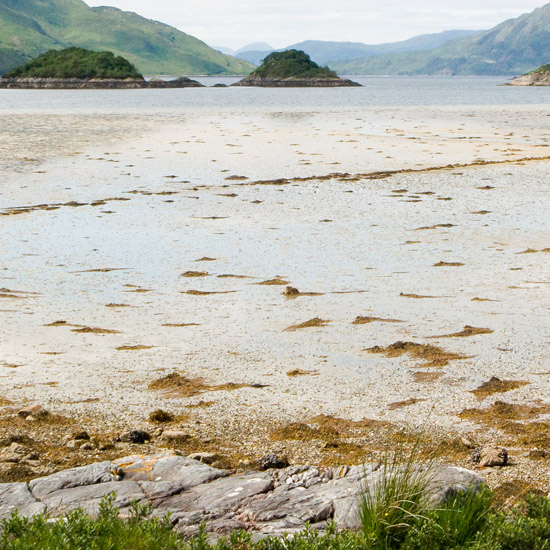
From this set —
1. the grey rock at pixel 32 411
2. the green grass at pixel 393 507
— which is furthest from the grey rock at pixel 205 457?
the grey rock at pixel 32 411

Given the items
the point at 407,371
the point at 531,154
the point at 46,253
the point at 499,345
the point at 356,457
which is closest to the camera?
the point at 356,457

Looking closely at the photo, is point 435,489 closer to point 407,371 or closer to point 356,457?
point 356,457

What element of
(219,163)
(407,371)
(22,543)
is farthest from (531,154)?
(22,543)

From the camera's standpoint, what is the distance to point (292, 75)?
185000 millimetres

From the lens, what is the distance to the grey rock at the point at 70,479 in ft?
17.0

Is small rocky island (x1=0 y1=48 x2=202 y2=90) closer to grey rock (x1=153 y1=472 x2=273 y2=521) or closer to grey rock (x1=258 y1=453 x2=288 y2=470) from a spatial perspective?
grey rock (x1=258 y1=453 x2=288 y2=470)

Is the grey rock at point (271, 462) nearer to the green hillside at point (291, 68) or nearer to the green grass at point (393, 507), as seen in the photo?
the green grass at point (393, 507)

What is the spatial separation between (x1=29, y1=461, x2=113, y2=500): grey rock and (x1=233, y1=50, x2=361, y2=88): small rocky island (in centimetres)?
17939

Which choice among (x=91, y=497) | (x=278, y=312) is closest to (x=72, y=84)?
(x=278, y=312)

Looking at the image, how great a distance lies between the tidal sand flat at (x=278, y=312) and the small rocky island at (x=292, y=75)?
163386mm

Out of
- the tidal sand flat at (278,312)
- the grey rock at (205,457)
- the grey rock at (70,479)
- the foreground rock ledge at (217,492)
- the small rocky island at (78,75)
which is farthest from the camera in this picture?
the small rocky island at (78,75)

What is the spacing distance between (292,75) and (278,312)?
7133 inches

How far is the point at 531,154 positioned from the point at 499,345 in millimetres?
22105

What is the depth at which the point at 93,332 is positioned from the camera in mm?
9484
